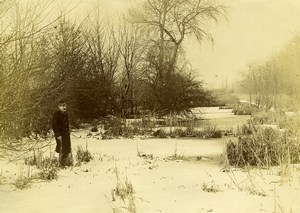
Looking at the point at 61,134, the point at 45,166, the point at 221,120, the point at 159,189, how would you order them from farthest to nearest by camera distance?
the point at 221,120
the point at 61,134
the point at 45,166
the point at 159,189

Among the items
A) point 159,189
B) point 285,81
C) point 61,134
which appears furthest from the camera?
point 285,81

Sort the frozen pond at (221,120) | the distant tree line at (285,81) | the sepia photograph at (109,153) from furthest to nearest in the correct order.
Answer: the frozen pond at (221,120) < the distant tree line at (285,81) < the sepia photograph at (109,153)

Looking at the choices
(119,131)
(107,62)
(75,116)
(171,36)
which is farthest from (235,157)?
(171,36)

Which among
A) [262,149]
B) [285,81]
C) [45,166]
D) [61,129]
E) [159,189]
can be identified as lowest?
[159,189]

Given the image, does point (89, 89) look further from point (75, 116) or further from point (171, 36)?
point (171, 36)

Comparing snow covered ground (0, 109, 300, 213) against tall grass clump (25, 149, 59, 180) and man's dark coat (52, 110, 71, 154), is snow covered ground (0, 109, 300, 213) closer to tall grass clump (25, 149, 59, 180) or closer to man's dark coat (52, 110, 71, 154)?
tall grass clump (25, 149, 59, 180)

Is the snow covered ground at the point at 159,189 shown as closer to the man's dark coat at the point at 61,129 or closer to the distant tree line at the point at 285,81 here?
the man's dark coat at the point at 61,129

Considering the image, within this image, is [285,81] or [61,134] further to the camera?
[285,81]

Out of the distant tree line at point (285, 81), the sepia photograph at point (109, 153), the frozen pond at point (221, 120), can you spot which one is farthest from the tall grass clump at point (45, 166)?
the frozen pond at point (221, 120)

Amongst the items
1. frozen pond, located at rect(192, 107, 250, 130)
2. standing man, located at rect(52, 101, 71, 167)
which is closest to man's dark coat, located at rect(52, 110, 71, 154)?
standing man, located at rect(52, 101, 71, 167)

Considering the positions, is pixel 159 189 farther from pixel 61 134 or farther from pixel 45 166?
pixel 61 134

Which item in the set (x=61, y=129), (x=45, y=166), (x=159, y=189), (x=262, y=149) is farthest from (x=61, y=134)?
(x=262, y=149)

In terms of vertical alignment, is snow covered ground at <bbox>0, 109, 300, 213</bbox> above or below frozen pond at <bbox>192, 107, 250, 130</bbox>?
below

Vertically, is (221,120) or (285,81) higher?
(285,81)
